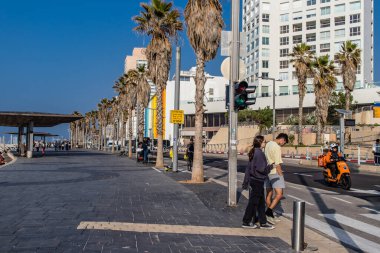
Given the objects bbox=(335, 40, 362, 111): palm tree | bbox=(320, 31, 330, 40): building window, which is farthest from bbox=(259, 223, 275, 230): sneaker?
bbox=(320, 31, 330, 40): building window

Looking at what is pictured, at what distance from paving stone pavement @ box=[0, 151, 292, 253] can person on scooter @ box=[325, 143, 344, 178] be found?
4.47 m

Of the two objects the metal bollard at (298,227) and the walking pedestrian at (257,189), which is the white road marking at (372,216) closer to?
the walking pedestrian at (257,189)

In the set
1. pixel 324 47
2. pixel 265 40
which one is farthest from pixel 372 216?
pixel 265 40

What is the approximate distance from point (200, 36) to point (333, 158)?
6950mm

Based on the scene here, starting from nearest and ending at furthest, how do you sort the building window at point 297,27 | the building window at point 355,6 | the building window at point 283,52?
1. the building window at point 355,6
2. the building window at point 297,27
3. the building window at point 283,52

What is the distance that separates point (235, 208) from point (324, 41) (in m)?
70.6

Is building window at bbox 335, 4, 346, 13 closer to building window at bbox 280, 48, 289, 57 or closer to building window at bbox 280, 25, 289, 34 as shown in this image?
building window at bbox 280, 25, 289, 34

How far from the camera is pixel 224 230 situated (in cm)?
766

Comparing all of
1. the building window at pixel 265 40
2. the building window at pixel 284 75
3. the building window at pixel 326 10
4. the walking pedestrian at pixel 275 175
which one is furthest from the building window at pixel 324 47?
the walking pedestrian at pixel 275 175

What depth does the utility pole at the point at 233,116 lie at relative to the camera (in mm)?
10547

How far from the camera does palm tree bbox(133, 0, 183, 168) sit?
25188 millimetres

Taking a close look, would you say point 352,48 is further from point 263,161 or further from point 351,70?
point 263,161

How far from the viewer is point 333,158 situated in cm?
1596

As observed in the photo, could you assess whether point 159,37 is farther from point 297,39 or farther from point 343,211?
point 297,39
